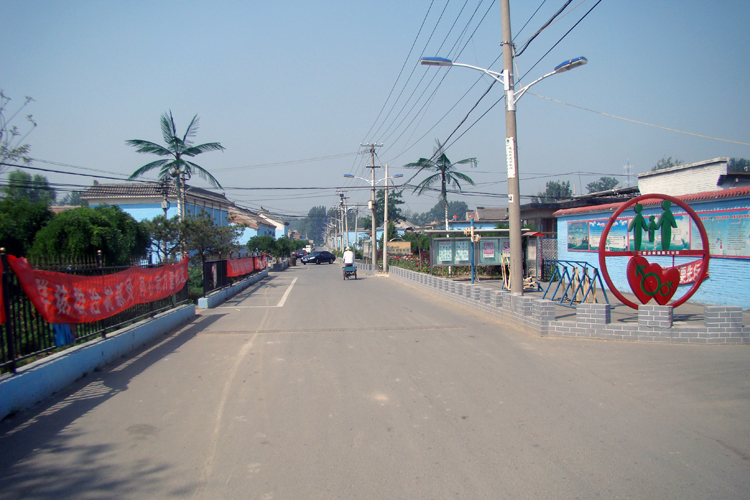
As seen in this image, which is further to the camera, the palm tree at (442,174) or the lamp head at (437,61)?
the palm tree at (442,174)

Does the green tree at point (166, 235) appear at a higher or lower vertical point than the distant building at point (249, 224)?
lower

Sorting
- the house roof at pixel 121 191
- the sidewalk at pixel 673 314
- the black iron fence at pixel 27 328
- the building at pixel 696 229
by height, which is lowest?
the sidewalk at pixel 673 314

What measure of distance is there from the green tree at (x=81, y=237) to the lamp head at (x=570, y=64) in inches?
502

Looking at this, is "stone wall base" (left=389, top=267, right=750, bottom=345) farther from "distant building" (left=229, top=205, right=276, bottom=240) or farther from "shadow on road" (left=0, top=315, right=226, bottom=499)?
"distant building" (left=229, top=205, right=276, bottom=240)

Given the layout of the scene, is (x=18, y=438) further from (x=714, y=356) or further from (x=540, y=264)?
(x=540, y=264)

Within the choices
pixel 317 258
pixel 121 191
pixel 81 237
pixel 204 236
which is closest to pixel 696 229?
pixel 81 237

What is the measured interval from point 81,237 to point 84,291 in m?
7.09

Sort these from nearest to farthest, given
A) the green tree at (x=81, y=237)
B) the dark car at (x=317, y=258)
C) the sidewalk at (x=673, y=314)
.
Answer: the sidewalk at (x=673, y=314)
the green tree at (x=81, y=237)
the dark car at (x=317, y=258)

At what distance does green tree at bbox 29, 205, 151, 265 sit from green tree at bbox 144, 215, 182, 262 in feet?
17.8

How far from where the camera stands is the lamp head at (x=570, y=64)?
10.3 metres

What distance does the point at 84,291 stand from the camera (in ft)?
24.2

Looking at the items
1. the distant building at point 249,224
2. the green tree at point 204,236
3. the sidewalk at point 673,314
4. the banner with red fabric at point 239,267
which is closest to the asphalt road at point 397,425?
the sidewalk at point 673,314

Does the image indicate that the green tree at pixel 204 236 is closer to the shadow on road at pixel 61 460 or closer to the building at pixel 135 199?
the building at pixel 135 199

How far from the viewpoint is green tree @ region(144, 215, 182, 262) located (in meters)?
20.2
